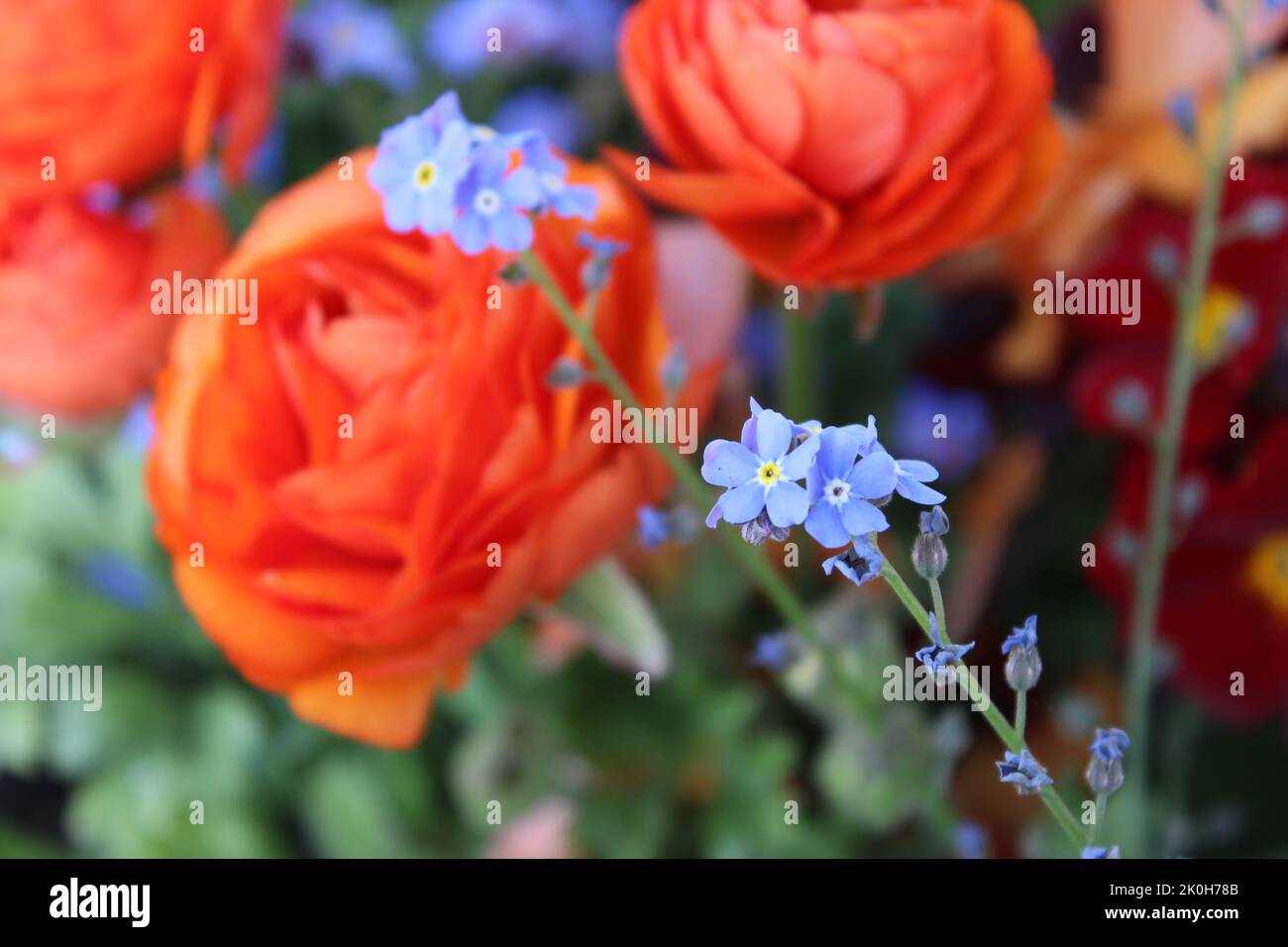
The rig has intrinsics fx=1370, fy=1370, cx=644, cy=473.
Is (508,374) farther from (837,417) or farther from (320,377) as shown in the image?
(837,417)

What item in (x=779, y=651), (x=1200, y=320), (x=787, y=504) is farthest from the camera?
(x=1200, y=320)

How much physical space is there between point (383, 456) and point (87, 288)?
143 mm

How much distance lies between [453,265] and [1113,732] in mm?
163

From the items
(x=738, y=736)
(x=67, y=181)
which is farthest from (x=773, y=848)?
(x=67, y=181)

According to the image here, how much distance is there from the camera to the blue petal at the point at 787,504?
198mm

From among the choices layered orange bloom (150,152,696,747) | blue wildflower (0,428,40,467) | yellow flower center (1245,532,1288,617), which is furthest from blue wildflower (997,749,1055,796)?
blue wildflower (0,428,40,467)

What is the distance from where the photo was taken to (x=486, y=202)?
0.82 ft

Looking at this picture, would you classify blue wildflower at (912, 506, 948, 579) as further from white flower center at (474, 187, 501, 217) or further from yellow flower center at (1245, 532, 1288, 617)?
yellow flower center at (1245, 532, 1288, 617)

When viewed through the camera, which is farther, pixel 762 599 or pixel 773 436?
pixel 762 599

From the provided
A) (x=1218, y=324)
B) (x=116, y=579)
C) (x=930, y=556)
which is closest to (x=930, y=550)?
(x=930, y=556)

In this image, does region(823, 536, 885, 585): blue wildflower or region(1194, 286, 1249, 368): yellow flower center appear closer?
region(823, 536, 885, 585): blue wildflower

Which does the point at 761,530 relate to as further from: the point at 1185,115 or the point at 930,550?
the point at 1185,115

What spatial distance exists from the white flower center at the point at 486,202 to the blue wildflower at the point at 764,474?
7 centimetres

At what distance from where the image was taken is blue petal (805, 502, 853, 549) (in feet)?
0.66
